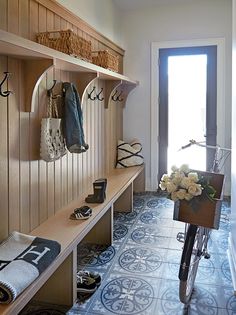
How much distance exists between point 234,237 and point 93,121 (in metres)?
1.82

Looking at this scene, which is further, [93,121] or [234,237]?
[93,121]

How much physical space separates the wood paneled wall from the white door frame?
1865 millimetres

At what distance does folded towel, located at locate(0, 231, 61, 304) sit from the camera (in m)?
1.48

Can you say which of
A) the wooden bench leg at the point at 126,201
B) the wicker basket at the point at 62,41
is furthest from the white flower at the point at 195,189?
the wooden bench leg at the point at 126,201

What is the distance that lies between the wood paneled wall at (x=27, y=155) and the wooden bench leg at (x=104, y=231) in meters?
0.34

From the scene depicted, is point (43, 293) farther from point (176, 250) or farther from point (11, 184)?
point (176, 250)

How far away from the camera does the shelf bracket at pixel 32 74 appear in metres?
2.07

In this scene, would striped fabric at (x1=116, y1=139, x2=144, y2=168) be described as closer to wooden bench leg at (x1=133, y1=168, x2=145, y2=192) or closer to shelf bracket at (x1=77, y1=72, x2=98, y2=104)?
wooden bench leg at (x1=133, y1=168, x2=145, y2=192)

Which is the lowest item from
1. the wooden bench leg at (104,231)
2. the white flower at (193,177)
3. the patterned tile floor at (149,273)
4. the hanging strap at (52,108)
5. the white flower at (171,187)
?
the patterned tile floor at (149,273)

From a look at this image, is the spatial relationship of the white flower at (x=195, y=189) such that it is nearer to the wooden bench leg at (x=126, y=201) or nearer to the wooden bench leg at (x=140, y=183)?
the wooden bench leg at (x=126, y=201)

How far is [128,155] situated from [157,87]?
1096 millimetres

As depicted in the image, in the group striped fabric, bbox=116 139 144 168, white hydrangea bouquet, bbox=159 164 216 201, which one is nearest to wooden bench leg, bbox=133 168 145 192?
striped fabric, bbox=116 139 144 168

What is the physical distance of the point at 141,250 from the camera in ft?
9.77

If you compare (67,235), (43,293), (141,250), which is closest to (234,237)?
(141,250)
